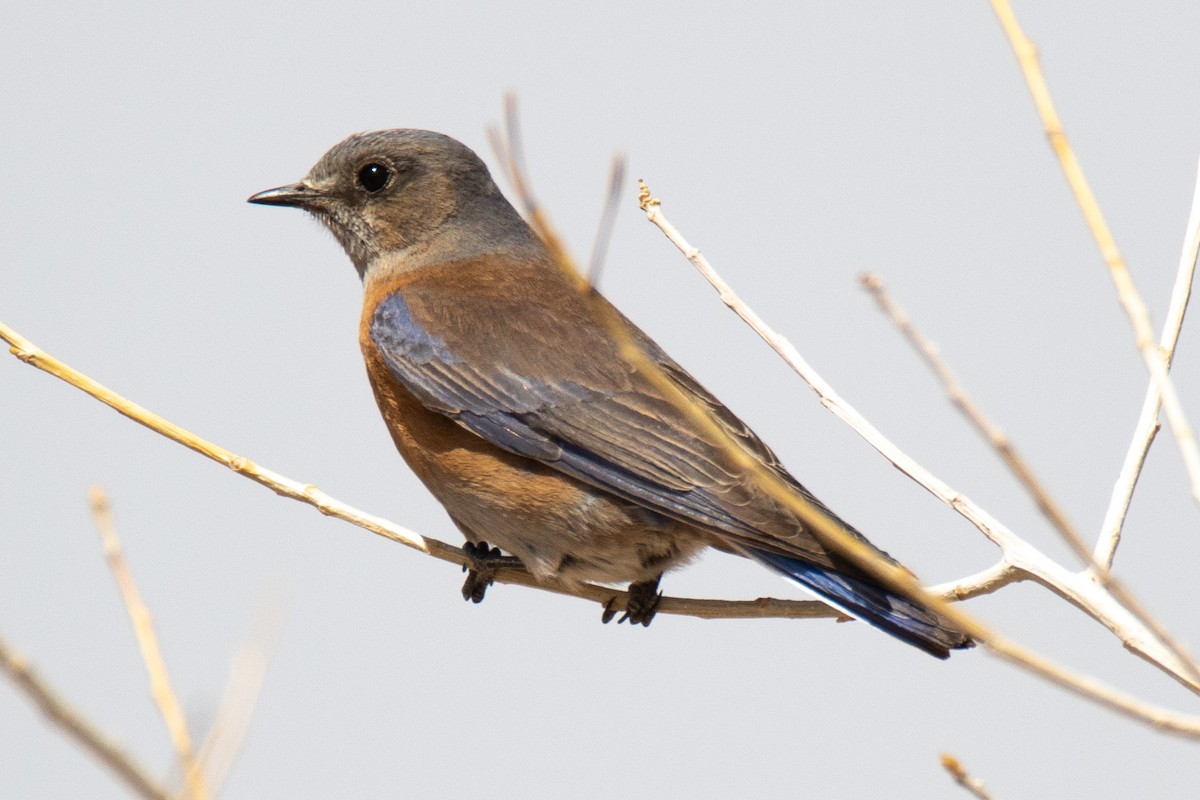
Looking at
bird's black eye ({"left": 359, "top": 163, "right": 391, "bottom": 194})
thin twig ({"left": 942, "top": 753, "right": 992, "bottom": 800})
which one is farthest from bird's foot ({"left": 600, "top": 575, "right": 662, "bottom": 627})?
thin twig ({"left": 942, "top": 753, "right": 992, "bottom": 800})

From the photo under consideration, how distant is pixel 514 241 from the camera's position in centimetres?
705

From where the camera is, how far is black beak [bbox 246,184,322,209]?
701 centimetres

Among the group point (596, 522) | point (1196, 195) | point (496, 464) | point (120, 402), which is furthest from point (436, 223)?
point (1196, 195)

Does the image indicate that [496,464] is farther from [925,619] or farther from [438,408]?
[925,619]

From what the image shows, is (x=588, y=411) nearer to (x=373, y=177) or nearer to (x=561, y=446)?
(x=561, y=446)

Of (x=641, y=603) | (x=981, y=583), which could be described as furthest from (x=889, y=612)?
(x=641, y=603)

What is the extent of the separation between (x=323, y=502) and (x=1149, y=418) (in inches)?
101

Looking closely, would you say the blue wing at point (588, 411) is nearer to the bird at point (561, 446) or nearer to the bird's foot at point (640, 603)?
the bird at point (561, 446)

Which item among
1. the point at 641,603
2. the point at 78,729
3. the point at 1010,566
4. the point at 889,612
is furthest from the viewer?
the point at 641,603

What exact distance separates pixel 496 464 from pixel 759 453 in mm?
1036

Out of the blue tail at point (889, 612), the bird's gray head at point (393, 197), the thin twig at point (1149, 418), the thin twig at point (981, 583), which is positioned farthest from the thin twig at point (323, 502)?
the bird's gray head at point (393, 197)

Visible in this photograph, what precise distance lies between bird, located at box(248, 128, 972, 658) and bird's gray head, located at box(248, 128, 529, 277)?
0.19m

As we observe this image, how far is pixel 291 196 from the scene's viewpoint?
7008mm

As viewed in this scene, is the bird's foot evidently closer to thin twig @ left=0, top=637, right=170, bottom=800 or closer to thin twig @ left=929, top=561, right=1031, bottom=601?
thin twig @ left=929, top=561, right=1031, bottom=601
